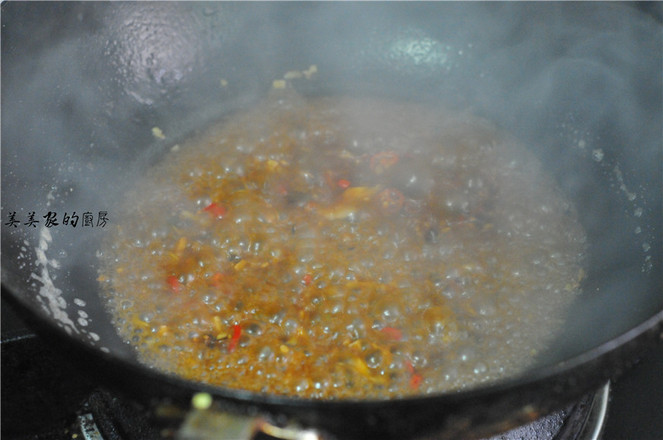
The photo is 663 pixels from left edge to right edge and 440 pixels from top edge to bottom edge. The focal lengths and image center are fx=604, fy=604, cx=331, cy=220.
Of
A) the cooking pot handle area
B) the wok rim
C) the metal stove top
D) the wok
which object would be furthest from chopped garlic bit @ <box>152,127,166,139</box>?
the cooking pot handle area

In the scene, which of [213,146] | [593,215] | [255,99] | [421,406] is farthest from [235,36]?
[421,406]

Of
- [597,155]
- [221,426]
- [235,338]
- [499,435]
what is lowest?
[499,435]

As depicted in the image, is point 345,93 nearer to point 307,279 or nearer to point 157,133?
point 157,133

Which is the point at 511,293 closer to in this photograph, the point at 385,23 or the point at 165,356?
the point at 165,356

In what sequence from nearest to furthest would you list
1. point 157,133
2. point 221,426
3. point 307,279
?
1. point 221,426
2. point 307,279
3. point 157,133

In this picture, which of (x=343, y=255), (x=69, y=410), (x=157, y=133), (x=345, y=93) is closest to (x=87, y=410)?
(x=69, y=410)

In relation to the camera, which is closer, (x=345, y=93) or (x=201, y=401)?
(x=201, y=401)

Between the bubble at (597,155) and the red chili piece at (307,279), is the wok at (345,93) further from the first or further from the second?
the red chili piece at (307,279)

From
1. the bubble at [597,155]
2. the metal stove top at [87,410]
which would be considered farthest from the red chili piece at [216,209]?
the bubble at [597,155]
